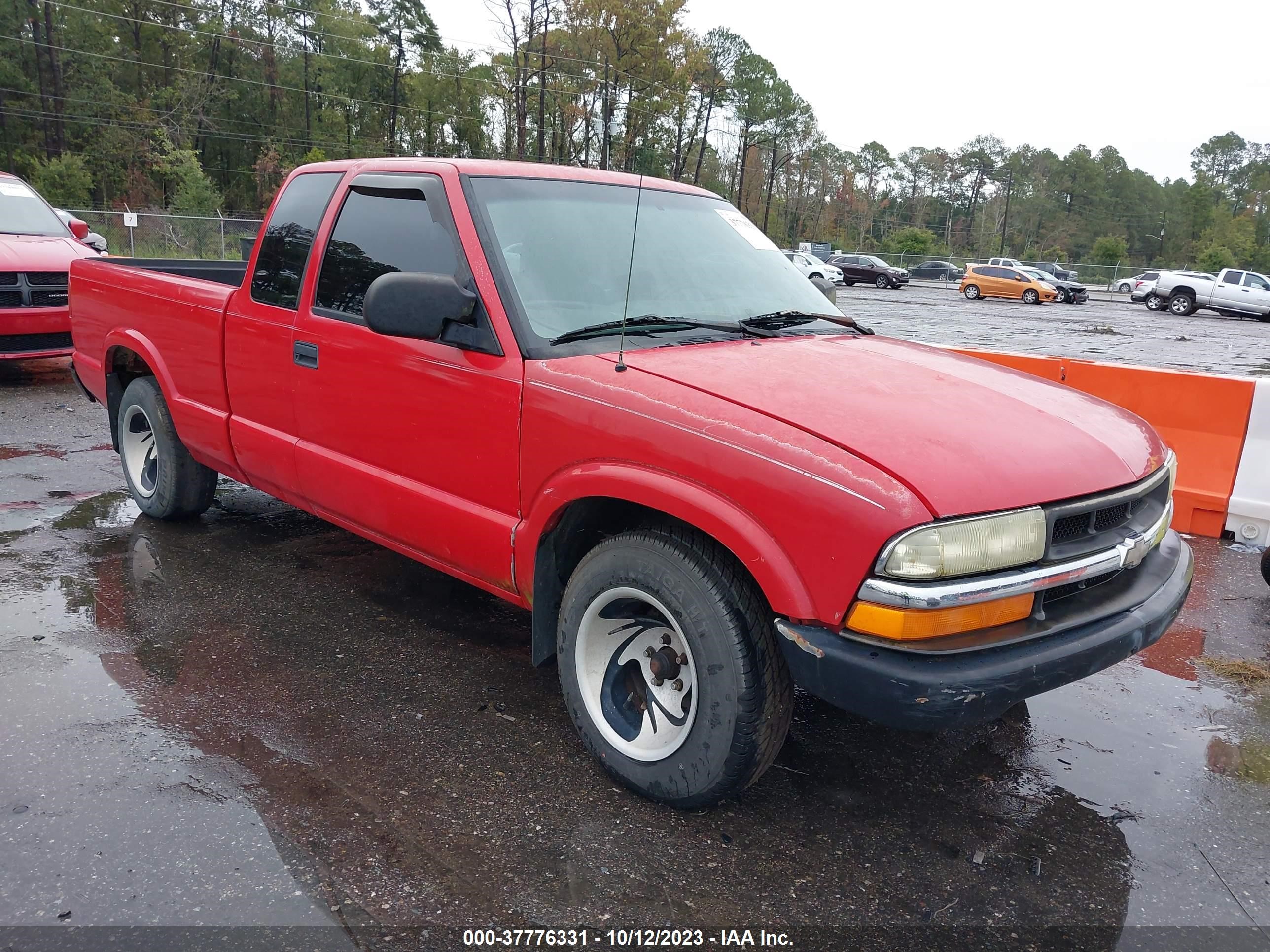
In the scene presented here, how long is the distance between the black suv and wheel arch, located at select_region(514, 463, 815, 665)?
46790 millimetres

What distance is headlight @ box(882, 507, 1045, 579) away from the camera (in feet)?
7.30

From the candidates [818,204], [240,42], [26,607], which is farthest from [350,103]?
[26,607]

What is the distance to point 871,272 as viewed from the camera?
48312 millimetres

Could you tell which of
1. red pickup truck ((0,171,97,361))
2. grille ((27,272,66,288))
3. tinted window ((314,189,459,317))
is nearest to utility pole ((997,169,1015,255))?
red pickup truck ((0,171,97,361))

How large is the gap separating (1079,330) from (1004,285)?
16.8m

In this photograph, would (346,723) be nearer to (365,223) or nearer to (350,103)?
(365,223)

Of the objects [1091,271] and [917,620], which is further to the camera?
[1091,271]

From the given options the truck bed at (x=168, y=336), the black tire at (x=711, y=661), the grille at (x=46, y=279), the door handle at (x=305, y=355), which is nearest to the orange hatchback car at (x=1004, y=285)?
the grille at (x=46, y=279)

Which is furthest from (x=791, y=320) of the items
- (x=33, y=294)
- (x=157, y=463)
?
(x=33, y=294)

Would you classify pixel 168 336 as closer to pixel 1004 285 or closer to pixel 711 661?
pixel 711 661

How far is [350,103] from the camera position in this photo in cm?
7006

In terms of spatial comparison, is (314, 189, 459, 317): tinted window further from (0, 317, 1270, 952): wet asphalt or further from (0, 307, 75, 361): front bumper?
(0, 307, 75, 361): front bumper

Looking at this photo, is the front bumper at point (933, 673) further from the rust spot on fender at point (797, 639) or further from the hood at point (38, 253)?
the hood at point (38, 253)

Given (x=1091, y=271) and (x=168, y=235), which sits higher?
(x=1091, y=271)
